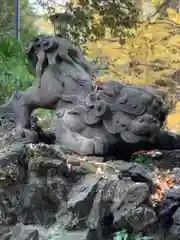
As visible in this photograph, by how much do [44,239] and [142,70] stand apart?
3.66 metres

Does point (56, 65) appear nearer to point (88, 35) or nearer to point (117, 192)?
point (117, 192)

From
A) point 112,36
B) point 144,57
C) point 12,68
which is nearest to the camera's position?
point 12,68

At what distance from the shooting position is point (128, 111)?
2.26m

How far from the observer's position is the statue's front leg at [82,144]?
88.5 inches

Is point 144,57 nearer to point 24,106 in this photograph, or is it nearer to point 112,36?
point 112,36

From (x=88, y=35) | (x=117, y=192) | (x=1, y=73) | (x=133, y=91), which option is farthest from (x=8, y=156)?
(x=88, y=35)

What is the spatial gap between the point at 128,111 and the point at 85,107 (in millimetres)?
226

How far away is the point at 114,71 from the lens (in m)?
5.34

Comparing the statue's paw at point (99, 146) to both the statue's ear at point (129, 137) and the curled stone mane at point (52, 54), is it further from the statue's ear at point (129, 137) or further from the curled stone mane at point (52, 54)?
the curled stone mane at point (52, 54)

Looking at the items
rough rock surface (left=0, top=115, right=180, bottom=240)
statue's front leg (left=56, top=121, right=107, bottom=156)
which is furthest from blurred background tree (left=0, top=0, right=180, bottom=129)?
rough rock surface (left=0, top=115, right=180, bottom=240)

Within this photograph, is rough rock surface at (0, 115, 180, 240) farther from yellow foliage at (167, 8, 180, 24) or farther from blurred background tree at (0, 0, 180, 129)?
yellow foliage at (167, 8, 180, 24)

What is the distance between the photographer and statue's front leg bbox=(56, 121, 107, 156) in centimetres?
225

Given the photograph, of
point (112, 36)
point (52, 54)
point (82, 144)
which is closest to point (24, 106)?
point (52, 54)

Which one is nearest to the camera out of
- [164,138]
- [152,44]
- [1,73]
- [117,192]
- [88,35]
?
[117,192]
